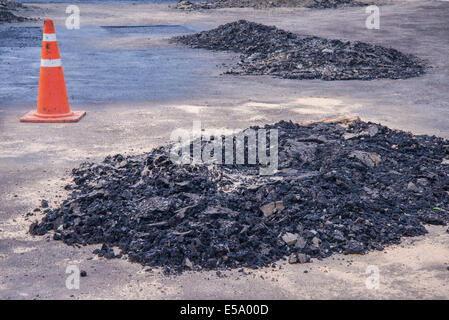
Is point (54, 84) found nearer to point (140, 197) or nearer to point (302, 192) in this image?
point (140, 197)

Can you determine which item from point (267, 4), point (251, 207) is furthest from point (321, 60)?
point (267, 4)

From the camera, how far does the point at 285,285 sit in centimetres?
366

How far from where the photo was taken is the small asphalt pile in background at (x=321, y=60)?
36.4 feet

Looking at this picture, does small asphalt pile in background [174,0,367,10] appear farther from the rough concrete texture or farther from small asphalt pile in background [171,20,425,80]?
small asphalt pile in background [171,20,425,80]

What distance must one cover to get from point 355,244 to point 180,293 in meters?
1.34

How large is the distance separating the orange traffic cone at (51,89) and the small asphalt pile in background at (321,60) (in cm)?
448

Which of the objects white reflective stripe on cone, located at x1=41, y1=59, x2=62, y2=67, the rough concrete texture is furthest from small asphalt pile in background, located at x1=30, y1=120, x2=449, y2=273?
white reflective stripe on cone, located at x1=41, y1=59, x2=62, y2=67

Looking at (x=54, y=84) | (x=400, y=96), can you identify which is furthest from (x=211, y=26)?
(x=54, y=84)

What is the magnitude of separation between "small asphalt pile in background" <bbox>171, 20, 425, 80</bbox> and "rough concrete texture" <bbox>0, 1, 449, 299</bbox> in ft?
1.55

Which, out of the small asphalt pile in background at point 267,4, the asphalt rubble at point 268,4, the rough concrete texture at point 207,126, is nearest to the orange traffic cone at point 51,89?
the rough concrete texture at point 207,126

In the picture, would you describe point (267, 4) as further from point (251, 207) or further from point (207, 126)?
point (251, 207)

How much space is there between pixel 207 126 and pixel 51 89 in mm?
2066

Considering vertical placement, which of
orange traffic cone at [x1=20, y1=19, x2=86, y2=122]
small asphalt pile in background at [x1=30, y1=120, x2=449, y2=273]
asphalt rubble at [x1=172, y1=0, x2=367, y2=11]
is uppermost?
asphalt rubble at [x1=172, y1=0, x2=367, y2=11]

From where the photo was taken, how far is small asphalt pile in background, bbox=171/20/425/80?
11.1 metres
